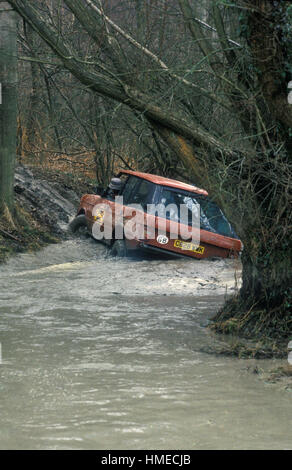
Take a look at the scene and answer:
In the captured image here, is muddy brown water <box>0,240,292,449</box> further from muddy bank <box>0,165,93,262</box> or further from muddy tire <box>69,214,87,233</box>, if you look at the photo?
muddy tire <box>69,214,87,233</box>

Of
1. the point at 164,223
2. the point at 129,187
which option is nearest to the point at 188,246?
the point at 164,223

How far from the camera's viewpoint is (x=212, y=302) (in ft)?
32.6

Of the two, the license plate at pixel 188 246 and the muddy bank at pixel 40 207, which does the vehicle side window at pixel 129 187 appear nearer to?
the license plate at pixel 188 246

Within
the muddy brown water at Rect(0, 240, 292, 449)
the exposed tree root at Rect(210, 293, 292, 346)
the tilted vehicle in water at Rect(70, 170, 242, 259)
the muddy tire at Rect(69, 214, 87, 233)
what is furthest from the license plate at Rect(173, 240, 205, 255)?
the exposed tree root at Rect(210, 293, 292, 346)

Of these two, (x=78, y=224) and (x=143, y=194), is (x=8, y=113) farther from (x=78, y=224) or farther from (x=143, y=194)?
(x=143, y=194)

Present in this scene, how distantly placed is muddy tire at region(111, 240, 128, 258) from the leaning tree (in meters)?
4.32

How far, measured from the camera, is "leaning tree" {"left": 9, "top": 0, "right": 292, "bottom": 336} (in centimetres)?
706

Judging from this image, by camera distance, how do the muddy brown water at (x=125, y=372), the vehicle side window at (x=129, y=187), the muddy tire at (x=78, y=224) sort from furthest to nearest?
the muddy tire at (x=78, y=224) < the vehicle side window at (x=129, y=187) < the muddy brown water at (x=125, y=372)

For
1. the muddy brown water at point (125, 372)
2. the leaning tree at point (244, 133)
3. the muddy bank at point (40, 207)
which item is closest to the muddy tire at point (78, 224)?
the muddy bank at point (40, 207)

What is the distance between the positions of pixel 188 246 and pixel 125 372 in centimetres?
574

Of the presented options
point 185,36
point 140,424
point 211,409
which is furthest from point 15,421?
point 185,36

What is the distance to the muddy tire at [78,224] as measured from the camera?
15204 millimetres

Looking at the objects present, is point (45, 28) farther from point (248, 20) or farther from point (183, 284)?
point (183, 284)

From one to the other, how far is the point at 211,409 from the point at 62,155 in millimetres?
16075
